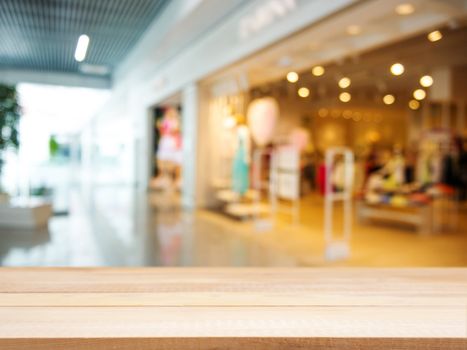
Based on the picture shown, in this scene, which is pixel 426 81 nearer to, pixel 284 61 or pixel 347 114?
pixel 284 61

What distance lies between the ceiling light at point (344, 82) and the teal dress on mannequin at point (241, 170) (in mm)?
4930

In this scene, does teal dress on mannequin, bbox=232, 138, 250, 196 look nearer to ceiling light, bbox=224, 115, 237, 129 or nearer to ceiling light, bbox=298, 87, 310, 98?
ceiling light, bbox=224, 115, 237, 129

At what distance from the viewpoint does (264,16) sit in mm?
6043

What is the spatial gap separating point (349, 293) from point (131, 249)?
458 cm

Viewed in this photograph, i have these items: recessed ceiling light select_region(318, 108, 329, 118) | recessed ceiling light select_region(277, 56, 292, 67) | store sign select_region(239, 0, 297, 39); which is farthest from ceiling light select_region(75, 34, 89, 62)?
recessed ceiling light select_region(318, 108, 329, 118)

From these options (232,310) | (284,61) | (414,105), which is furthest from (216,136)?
(232,310)

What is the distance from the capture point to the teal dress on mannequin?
835 cm

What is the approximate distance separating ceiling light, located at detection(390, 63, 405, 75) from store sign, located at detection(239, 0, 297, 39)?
4.31 meters

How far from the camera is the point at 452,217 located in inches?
355

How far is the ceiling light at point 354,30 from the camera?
549 centimetres

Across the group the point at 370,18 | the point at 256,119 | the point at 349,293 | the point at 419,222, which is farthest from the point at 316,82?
the point at 349,293

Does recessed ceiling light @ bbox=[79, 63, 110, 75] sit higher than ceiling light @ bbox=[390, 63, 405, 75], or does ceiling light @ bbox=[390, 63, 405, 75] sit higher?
ceiling light @ bbox=[390, 63, 405, 75]

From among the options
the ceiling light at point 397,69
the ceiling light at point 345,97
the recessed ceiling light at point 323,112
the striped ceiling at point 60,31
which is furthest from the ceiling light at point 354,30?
the recessed ceiling light at point 323,112

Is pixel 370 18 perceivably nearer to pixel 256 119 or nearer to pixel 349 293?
pixel 256 119
